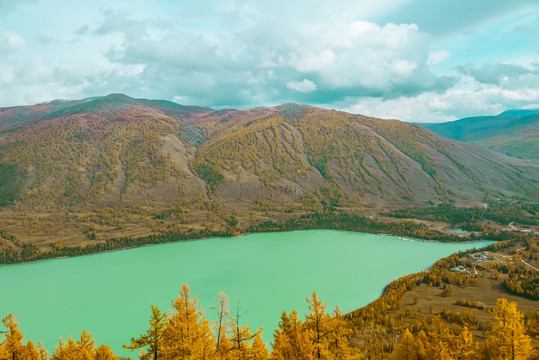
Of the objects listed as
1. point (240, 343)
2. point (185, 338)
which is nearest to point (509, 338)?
point (240, 343)

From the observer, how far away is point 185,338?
2353 centimetres

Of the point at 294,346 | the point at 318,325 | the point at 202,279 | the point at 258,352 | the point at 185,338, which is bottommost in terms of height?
the point at 202,279

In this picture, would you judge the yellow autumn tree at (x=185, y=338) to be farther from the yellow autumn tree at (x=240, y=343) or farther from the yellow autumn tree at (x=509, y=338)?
the yellow autumn tree at (x=509, y=338)

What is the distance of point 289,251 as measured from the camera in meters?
136

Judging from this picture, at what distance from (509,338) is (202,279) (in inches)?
3479

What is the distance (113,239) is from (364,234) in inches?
4769

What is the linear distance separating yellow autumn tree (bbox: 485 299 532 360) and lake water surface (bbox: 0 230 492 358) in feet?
163

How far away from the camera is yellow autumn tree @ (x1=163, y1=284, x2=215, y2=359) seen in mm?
22844

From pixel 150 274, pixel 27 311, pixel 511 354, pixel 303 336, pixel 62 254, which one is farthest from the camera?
pixel 62 254

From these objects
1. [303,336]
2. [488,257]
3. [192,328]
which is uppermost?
[192,328]

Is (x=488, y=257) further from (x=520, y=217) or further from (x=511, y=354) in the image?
(x=511, y=354)

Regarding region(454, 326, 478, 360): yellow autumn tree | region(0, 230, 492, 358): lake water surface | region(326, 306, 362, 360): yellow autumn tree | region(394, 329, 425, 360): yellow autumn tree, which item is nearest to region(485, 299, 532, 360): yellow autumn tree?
region(454, 326, 478, 360): yellow autumn tree

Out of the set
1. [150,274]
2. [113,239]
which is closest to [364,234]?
[150,274]

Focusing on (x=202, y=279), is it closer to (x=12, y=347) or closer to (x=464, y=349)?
(x=12, y=347)
